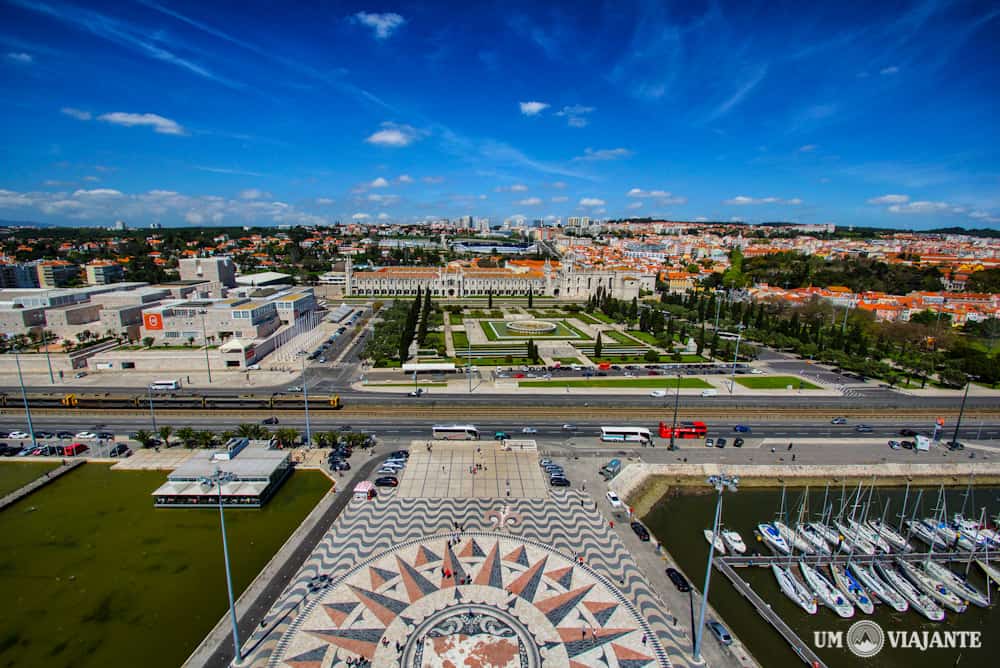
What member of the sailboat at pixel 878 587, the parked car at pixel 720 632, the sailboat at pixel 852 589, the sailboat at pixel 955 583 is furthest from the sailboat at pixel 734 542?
the sailboat at pixel 955 583

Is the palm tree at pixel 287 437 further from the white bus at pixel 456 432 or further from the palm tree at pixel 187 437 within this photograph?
the white bus at pixel 456 432

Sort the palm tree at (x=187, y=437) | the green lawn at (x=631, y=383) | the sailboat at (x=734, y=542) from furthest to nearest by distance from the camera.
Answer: the green lawn at (x=631, y=383), the palm tree at (x=187, y=437), the sailboat at (x=734, y=542)

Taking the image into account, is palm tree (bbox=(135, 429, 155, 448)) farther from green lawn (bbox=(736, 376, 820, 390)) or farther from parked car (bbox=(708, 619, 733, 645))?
green lawn (bbox=(736, 376, 820, 390))

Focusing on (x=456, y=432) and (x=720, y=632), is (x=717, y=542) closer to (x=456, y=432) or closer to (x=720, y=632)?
(x=720, y=632)

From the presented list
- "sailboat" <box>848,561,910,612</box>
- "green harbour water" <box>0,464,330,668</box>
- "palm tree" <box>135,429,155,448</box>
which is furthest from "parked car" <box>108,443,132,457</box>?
"sailboat" <box>848,561,910,612</box>

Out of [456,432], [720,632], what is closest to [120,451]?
[456,432]

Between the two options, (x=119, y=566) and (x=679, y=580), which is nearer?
(x=679, y=580)

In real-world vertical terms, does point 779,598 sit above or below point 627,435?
below
